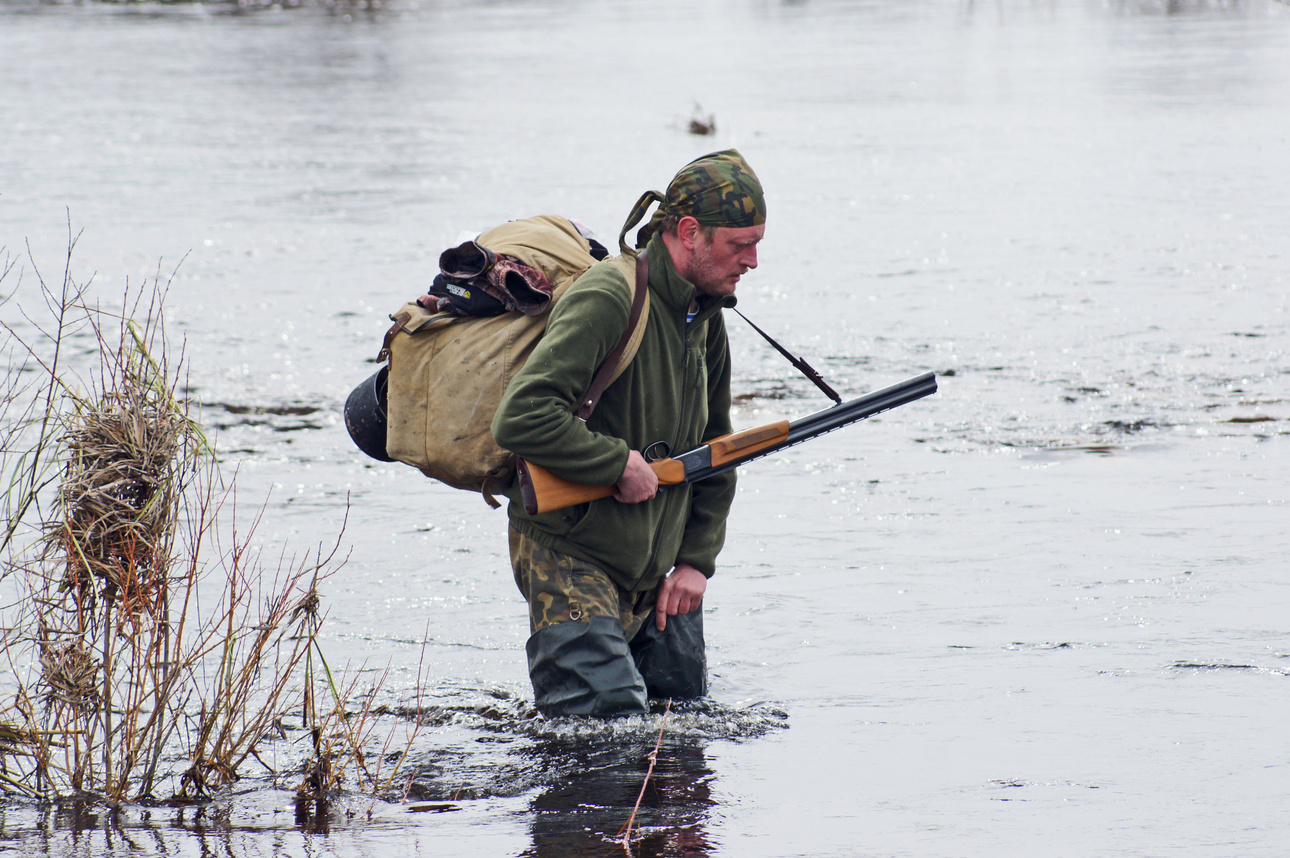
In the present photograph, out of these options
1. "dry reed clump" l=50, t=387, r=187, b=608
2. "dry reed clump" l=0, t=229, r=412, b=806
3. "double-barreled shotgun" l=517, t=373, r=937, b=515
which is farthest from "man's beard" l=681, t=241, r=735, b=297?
"dry reed clump" l=50, t=387, r=187, b=608

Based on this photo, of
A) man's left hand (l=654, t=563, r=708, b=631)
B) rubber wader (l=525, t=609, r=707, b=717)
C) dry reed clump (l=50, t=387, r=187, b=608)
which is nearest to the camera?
dry reed clump (l=50, t=387, r=187, b=608)

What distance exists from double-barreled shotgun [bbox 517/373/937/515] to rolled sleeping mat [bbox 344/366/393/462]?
438mm

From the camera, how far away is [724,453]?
430 centimetres

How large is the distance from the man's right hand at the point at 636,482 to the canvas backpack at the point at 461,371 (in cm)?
20

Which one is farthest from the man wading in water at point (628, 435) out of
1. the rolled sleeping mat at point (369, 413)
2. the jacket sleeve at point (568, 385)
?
the rolled sleeping mat at point (369, 413)

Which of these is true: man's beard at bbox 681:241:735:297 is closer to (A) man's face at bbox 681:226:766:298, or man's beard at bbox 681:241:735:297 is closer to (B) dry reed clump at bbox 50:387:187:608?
(A) man's face at bbox 681:226:766:298

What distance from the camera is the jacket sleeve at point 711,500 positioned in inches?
178

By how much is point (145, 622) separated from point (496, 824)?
98cm

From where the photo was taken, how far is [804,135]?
73.6ft

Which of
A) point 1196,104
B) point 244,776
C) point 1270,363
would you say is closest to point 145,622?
point 244,776

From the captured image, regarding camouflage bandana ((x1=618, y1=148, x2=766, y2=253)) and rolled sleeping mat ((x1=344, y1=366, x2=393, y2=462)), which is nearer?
camouflage bandana ((x1=618, y1=148, x2=766, y2=253))

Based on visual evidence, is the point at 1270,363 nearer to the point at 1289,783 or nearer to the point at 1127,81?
the point at 1289,783

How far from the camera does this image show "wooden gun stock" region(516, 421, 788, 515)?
398 centimetres

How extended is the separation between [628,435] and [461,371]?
0.49 metres
